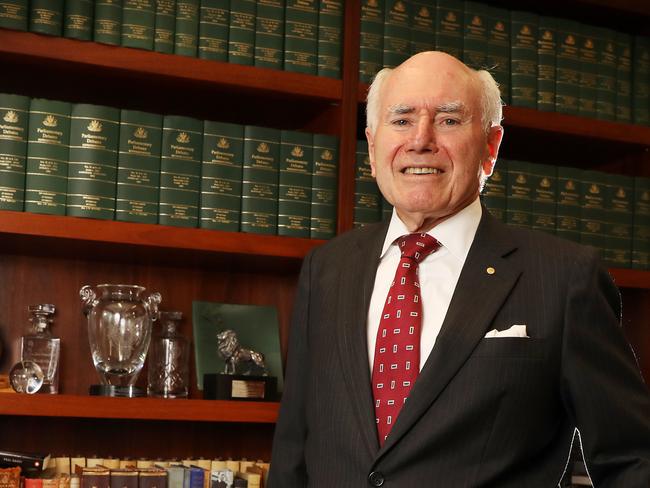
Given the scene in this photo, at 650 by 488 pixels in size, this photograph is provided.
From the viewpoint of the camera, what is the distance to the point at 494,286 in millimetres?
1843

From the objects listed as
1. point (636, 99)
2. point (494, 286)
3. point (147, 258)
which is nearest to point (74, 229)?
point (147, 258)

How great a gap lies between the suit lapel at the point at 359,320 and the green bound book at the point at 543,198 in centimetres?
90

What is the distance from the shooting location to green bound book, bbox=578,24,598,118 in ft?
9.79

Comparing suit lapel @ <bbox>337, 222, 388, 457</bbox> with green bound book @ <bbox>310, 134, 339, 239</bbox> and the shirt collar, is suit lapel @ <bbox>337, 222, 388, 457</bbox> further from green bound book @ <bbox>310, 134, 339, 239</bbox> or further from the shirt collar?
green bound book @ <bbox>310, 134, 339, 239</bbox>

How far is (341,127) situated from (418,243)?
32.5 inches

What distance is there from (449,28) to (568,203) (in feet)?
1.90

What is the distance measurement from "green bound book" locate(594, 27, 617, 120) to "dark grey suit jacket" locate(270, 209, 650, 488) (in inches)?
47.8

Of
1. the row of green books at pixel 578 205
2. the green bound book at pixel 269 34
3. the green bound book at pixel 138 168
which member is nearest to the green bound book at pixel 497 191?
the row of green books at pixel 578 205

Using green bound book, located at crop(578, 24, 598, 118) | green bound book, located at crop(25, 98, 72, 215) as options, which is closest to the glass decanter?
green bound book, located at crop(25, 98, 72, 215)

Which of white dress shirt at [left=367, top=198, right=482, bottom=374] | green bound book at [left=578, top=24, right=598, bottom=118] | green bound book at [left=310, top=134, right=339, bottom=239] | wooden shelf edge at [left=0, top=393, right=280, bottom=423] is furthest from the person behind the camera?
green bound book at [left=578, top=24, right=598, bottom=118]

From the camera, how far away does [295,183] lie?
2656mm

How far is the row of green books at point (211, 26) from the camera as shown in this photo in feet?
8.09

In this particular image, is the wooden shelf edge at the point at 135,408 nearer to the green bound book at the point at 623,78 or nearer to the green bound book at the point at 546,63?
the green bound book at the point at 546,63

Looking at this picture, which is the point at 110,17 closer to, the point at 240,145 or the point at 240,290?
the point at 240,145
